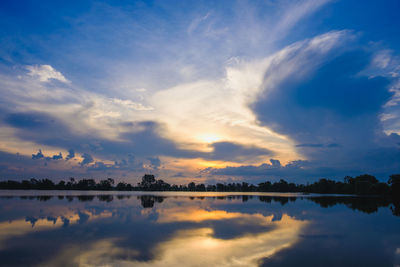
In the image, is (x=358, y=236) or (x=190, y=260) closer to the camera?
(x=190, y=260)

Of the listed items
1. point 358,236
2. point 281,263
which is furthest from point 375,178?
point 281,263

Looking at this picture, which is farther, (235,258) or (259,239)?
(259,239)

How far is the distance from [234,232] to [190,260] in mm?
10414

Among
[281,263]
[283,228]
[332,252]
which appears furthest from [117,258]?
[283,228]

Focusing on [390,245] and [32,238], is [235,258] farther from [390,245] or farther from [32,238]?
[32,238]

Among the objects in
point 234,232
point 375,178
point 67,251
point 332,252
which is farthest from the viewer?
point 375,178

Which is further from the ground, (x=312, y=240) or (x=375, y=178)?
(x=375, y=178)

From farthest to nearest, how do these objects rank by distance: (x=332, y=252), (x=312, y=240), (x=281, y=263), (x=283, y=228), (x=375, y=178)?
(x=375, y=178) < (x=283, y=228) < (x=312, y=240) < (x=332, y=252) < (x=281, y=263)

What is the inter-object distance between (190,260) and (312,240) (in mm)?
12882

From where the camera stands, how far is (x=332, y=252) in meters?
18.6

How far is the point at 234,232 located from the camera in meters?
24.9

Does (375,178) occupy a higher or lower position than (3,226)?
higher

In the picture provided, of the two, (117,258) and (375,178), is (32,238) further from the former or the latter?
(375,178)

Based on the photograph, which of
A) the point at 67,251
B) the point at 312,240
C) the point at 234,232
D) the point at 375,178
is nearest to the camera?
the point at 67,251
